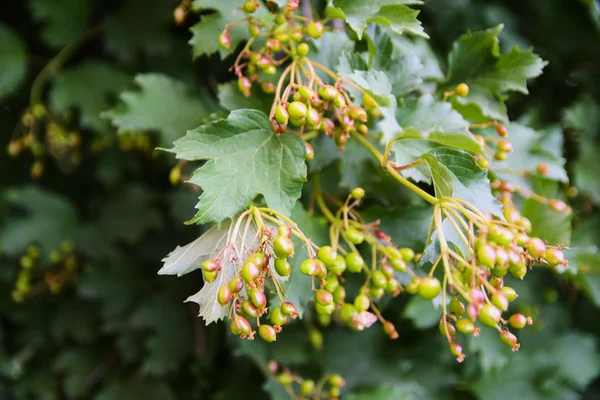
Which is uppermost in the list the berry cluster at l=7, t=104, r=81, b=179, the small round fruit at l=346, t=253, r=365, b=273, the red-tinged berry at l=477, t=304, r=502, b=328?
the red-tinged berry at l=477, t=304, r=502, b=328

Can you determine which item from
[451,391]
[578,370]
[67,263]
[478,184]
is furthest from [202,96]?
[578,370]

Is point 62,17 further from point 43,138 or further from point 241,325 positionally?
point 241,325

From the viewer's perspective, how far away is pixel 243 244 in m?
0.65

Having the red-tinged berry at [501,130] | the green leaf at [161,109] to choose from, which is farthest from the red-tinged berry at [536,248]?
the green leaf at [161,109]

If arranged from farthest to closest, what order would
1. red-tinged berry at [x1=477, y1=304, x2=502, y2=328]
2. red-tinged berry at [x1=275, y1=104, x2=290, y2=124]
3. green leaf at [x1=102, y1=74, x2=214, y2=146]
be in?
1. green leaf at [x1=102, y1=74, x2=214, y2=146]
2. red-tinged berry at [x1=275, y1=104, x2=290, y2=124]
3. red-tinged berry at [x1=477, y1=304, x2=502, y2=328]

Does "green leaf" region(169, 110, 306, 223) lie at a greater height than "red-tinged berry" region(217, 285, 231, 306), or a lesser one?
greater

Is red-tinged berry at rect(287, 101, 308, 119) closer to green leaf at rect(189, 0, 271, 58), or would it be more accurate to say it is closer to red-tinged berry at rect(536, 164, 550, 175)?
green leaf at rect(189, 0, 271, 58)

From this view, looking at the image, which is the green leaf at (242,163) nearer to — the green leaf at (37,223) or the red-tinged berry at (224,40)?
the red-tinged berry at (224,40)

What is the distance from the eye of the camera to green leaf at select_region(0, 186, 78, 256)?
5.71ft

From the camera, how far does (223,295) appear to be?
598mm

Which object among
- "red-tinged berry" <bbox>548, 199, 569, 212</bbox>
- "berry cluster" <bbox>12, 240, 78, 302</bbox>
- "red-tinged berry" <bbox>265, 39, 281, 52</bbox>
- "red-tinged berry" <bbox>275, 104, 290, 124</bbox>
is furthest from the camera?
"berry cluster" <bbox>12, 240, 78, 302</bbox>

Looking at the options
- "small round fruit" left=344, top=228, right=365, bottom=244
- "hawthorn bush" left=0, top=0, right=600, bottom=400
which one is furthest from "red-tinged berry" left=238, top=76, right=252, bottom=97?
"small round fruit" left=344, top=228, right=365, bottom=244

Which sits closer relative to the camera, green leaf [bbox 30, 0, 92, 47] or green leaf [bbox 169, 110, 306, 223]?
green leaf [bbox 169, 110, 306, 223]

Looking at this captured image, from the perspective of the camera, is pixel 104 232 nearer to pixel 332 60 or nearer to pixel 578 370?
pixel 332 60
